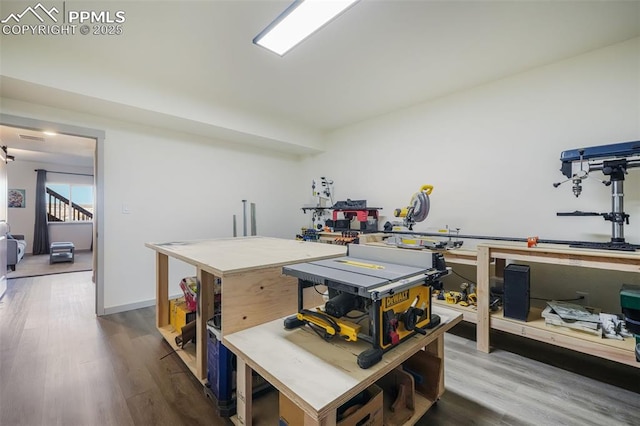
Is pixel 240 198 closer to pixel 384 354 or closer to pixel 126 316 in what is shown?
pixel 126 316

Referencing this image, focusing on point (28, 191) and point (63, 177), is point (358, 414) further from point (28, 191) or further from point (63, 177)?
point (63, 177)

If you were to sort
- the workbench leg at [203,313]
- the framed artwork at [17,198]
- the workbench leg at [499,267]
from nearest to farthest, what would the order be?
the workbench leg at [203,313]
the workbench leg at [499,267]
the framed artwork at [17,198]

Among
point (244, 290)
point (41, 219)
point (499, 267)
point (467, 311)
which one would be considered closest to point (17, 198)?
point (41, 219)

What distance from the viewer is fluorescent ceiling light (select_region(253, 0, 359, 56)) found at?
173cm

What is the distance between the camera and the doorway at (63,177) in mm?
2928

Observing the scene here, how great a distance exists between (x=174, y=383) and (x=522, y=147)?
3.52m

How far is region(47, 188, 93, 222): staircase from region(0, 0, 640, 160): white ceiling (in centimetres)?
706

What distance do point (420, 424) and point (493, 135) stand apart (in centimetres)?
269

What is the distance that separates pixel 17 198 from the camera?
22.1ft

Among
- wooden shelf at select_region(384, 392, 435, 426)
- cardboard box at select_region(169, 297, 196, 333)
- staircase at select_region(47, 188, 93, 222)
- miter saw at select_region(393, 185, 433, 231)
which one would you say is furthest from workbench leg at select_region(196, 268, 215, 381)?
staircase at select_region(47, 188, 93, 222)

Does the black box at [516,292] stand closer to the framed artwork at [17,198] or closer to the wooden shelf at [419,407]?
the wooden shelf at [419,407]

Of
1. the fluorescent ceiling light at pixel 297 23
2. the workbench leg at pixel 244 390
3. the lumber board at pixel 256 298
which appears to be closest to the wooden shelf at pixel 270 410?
the workbench leg at pixel 244 390

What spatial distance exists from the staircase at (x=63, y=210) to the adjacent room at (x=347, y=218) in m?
4.94

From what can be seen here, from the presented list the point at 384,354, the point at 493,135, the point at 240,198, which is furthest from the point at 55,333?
the point at 493,135
